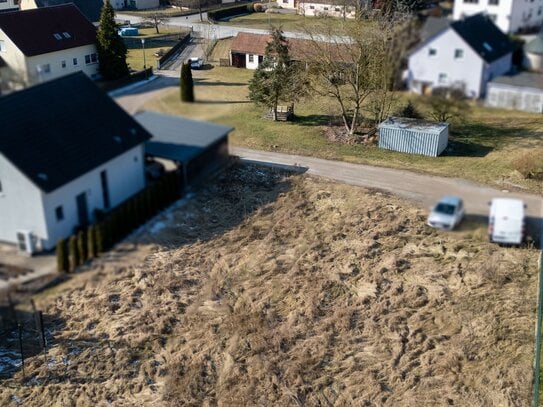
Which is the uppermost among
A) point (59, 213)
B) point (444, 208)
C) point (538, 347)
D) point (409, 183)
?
point (59, 213)

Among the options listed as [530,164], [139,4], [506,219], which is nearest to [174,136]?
[506,219]

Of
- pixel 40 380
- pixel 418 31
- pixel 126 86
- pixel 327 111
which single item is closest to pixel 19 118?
pixel 126 86

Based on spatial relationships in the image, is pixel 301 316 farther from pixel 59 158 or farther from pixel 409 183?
pixel 59 158

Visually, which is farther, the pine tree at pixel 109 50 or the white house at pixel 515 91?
the white house at pixel 515 91

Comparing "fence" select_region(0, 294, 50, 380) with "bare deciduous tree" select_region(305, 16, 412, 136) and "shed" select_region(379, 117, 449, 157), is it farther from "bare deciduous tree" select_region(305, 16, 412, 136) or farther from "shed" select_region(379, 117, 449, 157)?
"shed" select_region(379, 117, 449, 157)

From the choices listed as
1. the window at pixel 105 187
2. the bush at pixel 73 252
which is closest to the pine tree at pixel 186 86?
the window at pixel 105 187

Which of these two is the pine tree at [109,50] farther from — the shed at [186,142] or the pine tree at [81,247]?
the pine tree at [81,247]
